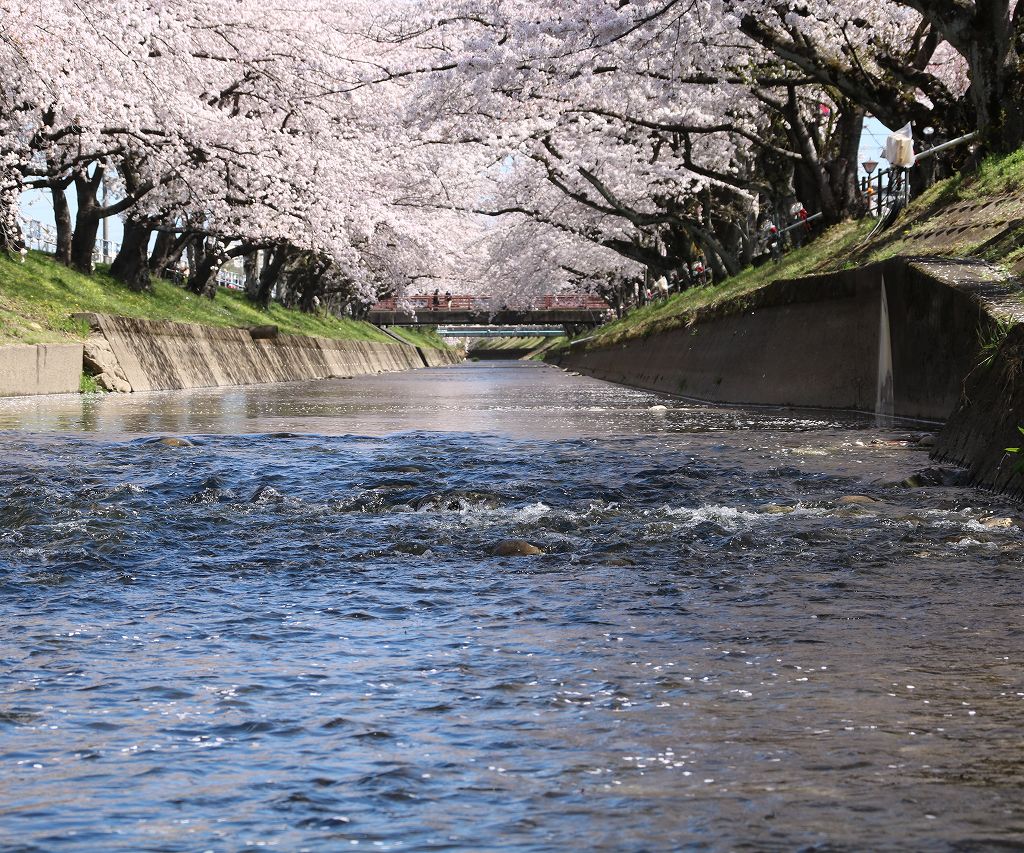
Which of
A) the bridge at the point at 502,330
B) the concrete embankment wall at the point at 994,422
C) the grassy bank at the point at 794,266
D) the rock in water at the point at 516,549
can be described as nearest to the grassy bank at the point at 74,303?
the grassy bank at the point at 794,266

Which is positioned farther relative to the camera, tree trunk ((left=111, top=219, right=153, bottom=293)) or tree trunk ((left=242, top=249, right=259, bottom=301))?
tree trunk ((left=242, top=249, right=259, bottom=301))

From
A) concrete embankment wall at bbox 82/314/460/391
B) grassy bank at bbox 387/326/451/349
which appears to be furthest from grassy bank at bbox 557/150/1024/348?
grassy bank at bbox 387/326/451/349

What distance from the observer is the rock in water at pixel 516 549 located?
5625 mm

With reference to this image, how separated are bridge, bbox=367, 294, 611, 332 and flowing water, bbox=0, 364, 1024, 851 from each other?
9310 centimetres

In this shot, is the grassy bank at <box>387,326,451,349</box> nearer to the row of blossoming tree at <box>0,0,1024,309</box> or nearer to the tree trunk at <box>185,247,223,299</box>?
the tree trunk at <box>185,247,223,299</box>

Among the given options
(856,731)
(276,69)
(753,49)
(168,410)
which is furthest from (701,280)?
(856,731)

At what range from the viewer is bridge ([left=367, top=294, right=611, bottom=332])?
105938 mm

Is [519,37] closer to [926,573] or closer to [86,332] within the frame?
[86,332]

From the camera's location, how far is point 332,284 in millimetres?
77688

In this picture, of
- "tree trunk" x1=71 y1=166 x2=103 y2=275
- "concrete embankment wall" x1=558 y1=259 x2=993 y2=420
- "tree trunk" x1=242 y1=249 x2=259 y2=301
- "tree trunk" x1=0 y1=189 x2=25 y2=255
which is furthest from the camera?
"tree trunk" x1=242 y1=249 x2=259 y2=301

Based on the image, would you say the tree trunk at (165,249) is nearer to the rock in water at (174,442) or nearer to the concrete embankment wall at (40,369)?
the concrete embankment wall at (40,369)

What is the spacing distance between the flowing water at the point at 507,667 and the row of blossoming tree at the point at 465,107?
523 inches

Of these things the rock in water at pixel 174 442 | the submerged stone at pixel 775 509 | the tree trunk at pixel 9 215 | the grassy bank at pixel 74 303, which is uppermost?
the tree trunk at pixel 9 215

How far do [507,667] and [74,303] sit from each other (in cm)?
2668
